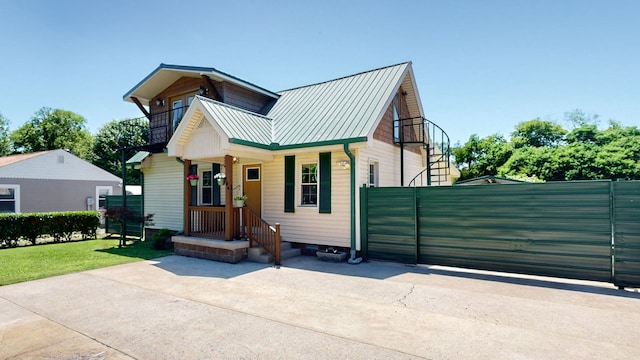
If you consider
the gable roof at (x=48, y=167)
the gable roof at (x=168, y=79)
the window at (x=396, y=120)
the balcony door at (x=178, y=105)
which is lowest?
the gable roof at (x=48, y=167)

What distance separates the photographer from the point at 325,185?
9594mm

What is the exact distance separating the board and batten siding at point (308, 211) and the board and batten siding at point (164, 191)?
4.70m

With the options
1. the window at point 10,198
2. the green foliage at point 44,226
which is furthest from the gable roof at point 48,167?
the green foliage at point 44,226

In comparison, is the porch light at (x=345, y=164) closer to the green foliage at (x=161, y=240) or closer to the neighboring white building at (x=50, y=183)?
the green foliage at (x=161, y=240)

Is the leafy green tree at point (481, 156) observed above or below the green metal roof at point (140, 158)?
above

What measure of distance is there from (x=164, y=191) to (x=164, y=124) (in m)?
2.97

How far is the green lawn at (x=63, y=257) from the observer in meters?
7.88

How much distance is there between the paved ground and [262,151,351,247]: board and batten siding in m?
1.95

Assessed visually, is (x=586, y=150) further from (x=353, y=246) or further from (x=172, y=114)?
(x=172, y=114)

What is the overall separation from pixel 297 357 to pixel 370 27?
11.7 metres

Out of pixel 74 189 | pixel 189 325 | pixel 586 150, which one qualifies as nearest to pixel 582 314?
pixel 189 325

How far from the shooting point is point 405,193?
27.8ft

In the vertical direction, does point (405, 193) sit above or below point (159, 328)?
above

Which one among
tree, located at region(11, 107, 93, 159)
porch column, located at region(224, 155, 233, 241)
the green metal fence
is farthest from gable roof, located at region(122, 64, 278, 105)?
tree, located at region(11, 107, 93, 159)
